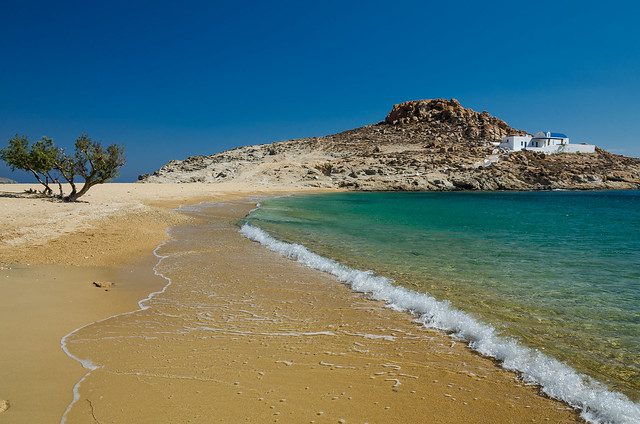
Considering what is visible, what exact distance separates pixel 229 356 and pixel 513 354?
363cm

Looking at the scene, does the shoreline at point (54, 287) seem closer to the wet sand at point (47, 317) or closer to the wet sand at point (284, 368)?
the wet sand at point (47, 317)

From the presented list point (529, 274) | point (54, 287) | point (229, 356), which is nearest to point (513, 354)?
point (229, 356)

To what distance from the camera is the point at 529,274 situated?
1038cm

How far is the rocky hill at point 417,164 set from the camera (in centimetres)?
6962

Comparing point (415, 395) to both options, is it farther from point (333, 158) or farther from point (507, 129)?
point (507, 129)

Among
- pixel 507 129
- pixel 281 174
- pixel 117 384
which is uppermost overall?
pixel 507 129

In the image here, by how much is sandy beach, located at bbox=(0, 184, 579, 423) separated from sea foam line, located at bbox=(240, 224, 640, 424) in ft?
0.64

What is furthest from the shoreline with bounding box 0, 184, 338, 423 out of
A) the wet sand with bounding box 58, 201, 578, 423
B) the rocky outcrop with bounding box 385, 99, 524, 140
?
the rocky outcrop with bounding box 385, 99, 524, 140

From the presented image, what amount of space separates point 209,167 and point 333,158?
24.7m

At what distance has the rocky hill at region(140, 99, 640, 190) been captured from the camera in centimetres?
6962

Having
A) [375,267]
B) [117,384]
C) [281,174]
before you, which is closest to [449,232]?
[375,267]

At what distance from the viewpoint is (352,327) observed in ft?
21.4

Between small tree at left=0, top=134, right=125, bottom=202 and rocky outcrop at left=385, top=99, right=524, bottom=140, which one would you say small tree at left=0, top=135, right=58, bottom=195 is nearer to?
small tree at left=0, top=134, right=125, bottom=202

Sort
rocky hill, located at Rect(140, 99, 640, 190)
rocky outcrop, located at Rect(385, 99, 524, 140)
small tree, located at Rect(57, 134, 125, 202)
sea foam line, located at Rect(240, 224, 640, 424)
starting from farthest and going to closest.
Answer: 1. rocky outcrop, located at Rect(385, 99, 524, 140)
2. rocky hill, located at Rect(140, 99, 640, 190)
3. small tree, located at Rect(57, 134, 125, 202)
4. sea foam line, located at Rect(240, 224, 640, 424)
